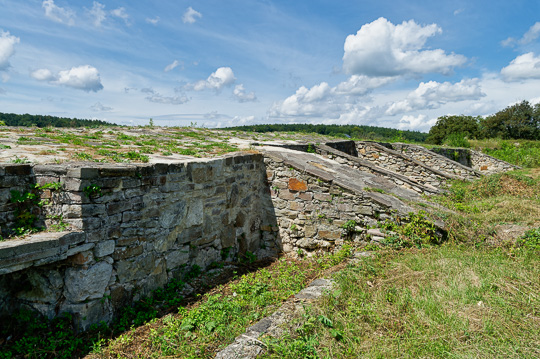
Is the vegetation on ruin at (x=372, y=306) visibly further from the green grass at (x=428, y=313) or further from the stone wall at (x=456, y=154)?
the stone wall at (x=456, y=154)

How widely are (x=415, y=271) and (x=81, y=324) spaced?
407cm

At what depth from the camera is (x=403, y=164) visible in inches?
442

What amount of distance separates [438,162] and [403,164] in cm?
233

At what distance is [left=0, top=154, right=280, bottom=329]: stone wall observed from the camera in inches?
141

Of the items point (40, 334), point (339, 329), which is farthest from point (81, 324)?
point (339, 329)

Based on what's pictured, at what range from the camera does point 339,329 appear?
10.4 feet

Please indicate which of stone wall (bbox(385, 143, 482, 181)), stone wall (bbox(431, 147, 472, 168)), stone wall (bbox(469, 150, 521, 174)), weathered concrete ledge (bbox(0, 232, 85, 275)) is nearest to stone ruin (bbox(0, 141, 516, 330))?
weathered concrete ledge (bbox(0, 232, 85, 275))

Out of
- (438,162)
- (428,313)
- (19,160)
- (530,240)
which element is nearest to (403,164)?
(438,162)

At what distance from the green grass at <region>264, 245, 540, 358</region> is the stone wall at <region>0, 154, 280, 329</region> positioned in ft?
7.12

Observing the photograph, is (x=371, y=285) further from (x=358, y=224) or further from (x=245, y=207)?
(x=245, y=207)

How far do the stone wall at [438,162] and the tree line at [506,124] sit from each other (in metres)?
30.8

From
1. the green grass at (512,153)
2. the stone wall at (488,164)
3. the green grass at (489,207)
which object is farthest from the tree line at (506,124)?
the green grass at (489,207)

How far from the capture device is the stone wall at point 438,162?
11614 millimetres

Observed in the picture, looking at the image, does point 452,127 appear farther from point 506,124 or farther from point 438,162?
point 438,162
